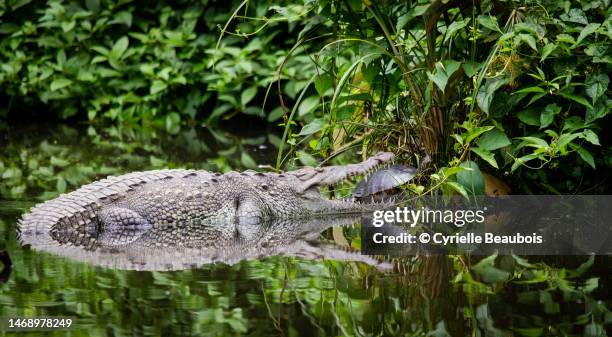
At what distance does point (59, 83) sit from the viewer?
36.2 ft

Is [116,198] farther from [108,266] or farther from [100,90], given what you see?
[100,90]

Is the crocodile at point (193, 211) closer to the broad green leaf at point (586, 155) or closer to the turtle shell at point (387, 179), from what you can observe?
the turtle shell at point (387, 179)

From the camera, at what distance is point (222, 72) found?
10.7 m

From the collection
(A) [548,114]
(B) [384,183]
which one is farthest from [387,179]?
(A) [548,114]

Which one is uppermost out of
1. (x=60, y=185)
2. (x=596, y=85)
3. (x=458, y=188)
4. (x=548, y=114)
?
(x=596, y=85)

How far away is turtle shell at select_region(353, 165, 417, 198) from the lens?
215 inches

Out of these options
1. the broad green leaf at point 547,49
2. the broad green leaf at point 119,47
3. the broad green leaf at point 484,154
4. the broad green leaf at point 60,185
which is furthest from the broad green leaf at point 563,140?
the broad green leaf at point 119,47

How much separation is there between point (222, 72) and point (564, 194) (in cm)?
562

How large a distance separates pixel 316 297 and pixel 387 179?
6.03ft

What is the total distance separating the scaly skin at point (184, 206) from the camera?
208 inches

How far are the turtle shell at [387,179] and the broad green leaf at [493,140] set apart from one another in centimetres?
47

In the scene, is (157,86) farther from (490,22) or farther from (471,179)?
(490,22)

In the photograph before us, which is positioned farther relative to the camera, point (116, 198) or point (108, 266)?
point (116, 198)

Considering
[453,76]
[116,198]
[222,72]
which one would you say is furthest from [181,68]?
[453,76]
